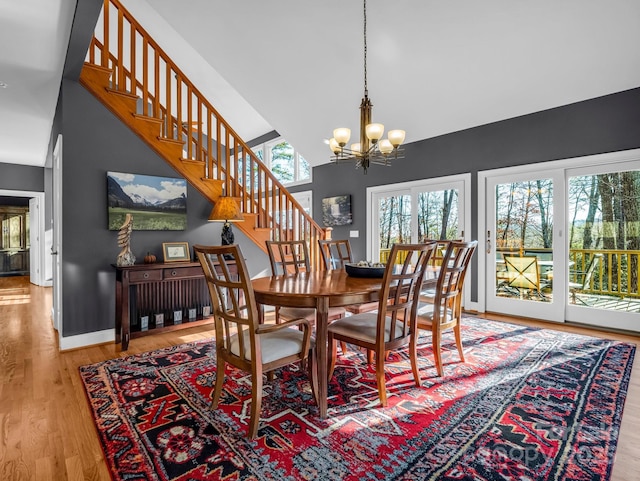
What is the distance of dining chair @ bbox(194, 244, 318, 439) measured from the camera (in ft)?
5.77

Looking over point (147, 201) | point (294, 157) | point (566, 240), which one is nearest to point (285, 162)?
point (294, 157)

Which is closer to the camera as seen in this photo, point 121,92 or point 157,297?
point 121,92

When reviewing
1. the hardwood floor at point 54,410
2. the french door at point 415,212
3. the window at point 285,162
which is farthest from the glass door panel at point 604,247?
the window at point 285,162

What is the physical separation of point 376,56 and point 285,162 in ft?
12.8

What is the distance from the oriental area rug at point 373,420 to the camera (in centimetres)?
156

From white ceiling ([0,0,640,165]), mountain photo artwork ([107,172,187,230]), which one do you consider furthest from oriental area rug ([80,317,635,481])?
white ceiling ([0,0,640,165])

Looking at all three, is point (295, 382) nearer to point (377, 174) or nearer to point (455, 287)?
point (455, 287)

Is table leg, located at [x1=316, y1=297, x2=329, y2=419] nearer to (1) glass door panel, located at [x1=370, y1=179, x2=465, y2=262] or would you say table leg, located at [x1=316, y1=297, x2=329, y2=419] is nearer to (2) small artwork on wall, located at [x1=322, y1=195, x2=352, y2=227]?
(1) glass door panel, located at [x1=370, y1=179, x2=465, y2=262]

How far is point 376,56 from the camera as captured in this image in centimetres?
412

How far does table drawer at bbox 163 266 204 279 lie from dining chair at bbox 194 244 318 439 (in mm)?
1644

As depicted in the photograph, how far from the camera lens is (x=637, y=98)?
11.3 ft

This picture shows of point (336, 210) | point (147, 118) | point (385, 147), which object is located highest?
point (147, 118)

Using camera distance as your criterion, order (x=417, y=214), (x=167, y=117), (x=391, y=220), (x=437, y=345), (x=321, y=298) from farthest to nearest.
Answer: (x=391, y=220), (x=417, y=214), (x=167, y=117), (x=437, y=345), (x=321, y=298)

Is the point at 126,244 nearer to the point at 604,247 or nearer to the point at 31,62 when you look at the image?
the point at 31,62
